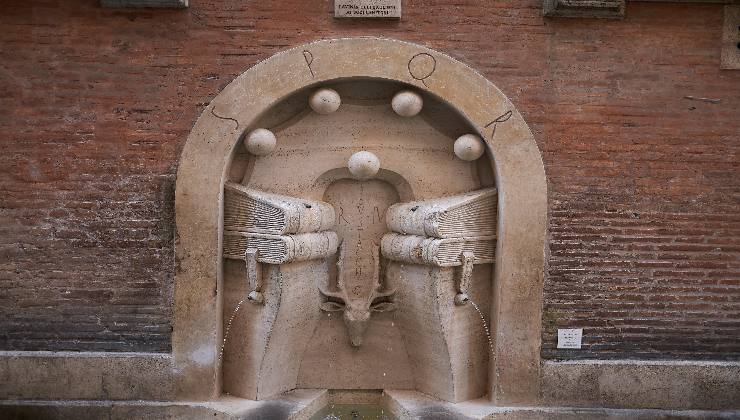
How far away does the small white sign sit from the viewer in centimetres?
552

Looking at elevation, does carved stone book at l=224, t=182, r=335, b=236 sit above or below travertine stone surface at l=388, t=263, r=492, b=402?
above

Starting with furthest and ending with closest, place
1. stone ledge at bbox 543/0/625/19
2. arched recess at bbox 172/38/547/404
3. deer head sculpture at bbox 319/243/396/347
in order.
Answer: deer head sculpture at bbox 319/243/396/347 → arched recess at bbox 172/38/547/404 → stone ledge at bbox 543/0/625/19

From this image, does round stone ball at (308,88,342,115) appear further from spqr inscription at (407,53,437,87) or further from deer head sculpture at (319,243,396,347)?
deer head sculpture at (319,243,396,347)

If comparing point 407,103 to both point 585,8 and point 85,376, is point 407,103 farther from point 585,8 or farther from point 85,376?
point 85,376

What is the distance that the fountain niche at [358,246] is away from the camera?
543cm

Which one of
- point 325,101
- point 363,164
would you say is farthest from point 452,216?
point 325,101

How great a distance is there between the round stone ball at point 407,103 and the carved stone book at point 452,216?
0.61m

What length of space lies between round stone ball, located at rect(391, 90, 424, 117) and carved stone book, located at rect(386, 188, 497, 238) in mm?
614

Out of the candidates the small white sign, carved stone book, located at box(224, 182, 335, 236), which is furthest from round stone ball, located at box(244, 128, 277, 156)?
the small white sign

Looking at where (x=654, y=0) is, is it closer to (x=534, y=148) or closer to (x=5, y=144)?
(x=534, y=148)

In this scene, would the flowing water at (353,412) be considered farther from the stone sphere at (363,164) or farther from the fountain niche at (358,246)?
the stone sphere at (363,164)

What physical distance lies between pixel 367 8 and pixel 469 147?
3.58ft

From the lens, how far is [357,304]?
585 centimetres

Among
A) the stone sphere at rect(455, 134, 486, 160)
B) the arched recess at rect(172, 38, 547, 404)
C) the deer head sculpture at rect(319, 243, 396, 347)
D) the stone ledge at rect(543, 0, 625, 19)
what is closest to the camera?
the stone ledge at rect(543, 0, 625, 19)
